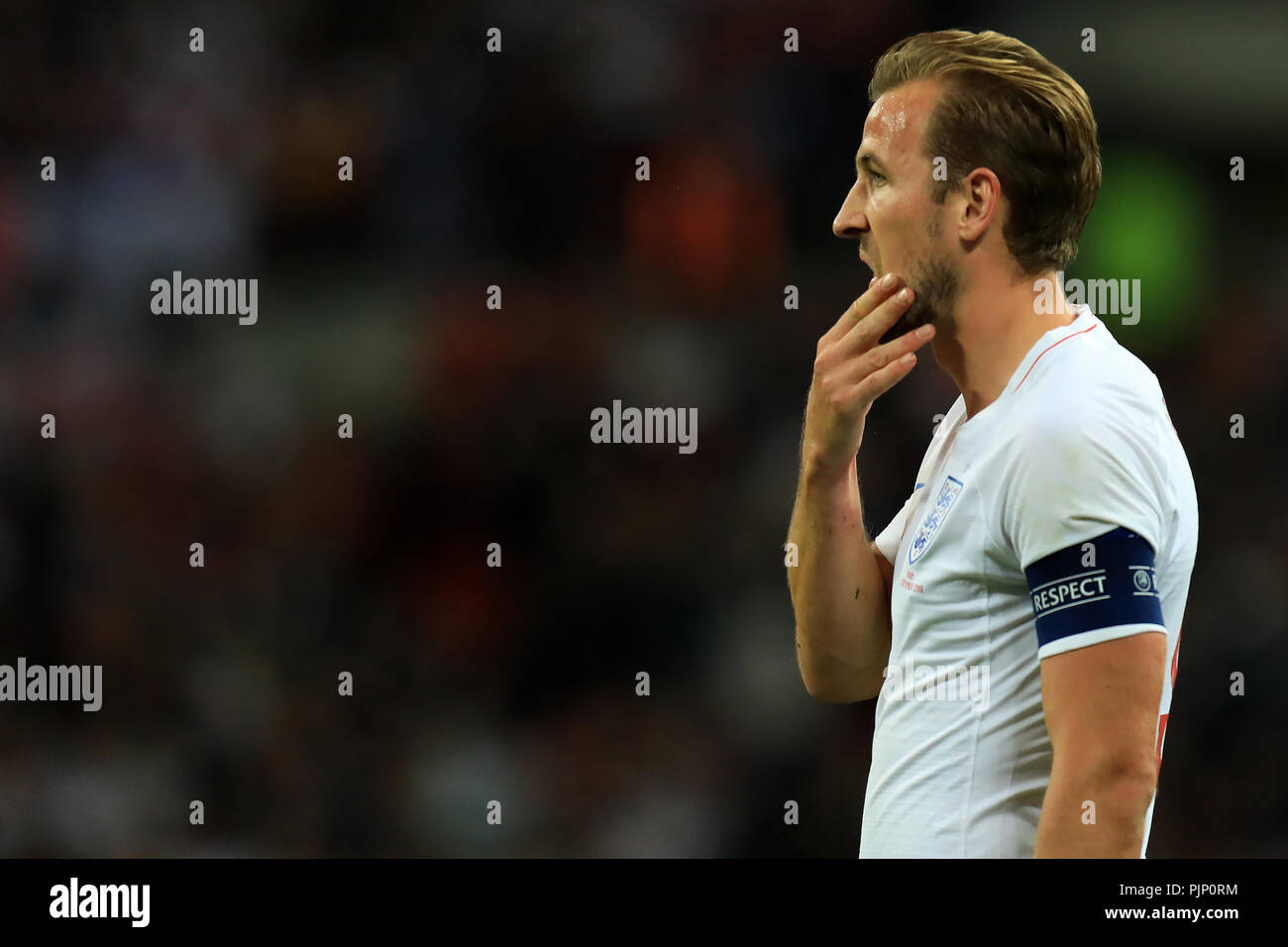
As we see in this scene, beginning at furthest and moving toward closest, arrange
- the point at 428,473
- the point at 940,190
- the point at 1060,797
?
the point at 428,473 < the point at 940,190 < the point at 1060,797

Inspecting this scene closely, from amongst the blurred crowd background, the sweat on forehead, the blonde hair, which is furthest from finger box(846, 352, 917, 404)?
the blurred crowd background

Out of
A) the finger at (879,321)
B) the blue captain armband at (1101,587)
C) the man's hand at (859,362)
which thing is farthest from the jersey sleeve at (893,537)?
the blue captain armband at (1101,587)

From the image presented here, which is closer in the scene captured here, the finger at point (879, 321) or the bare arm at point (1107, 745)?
the bare arm at point (1107, 745)

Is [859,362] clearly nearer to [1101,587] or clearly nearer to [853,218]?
[853,218]

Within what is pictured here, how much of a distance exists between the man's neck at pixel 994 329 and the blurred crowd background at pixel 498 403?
1888 millimetres

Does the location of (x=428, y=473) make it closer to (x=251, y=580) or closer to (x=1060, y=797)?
(x=251, y=580)

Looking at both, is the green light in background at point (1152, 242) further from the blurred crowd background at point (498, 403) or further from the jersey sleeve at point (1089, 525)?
the jersey sleeve at point (1089, 525)

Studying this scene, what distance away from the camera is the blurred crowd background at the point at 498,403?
4.02m

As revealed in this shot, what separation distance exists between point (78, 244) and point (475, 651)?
1.90m

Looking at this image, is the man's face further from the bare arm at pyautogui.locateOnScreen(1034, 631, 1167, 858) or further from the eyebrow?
the bare arm at pyautogui.locateOnScreen(1034, 631, 1167, 858)

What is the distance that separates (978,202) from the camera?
2068 millimetres

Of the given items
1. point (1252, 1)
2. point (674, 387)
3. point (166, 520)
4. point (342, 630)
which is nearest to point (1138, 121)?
point (1252, 1)

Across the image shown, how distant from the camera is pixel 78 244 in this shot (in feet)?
14.5

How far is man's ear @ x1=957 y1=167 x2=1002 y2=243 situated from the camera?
2.05 meters
